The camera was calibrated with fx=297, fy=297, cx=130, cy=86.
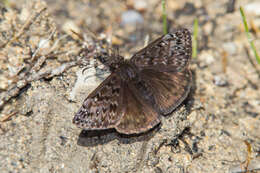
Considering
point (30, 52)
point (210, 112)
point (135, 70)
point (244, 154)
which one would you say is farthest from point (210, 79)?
point (30, 52)

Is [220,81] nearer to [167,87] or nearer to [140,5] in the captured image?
[167,87]

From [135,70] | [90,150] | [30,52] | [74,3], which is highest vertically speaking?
[74,3]

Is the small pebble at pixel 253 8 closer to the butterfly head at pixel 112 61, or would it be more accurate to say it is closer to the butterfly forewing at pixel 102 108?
the butterfly head at pixel 112 61

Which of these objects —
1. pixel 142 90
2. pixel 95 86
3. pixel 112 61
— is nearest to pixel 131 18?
pixel 112 61

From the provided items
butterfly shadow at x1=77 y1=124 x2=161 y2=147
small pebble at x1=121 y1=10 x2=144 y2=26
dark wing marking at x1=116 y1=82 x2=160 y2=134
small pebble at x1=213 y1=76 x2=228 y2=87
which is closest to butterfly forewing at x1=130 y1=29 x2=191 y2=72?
dark wing marking at x1=116 y1=82 x2=160 y2=134

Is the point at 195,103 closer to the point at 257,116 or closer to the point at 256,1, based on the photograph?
the point at 257,116

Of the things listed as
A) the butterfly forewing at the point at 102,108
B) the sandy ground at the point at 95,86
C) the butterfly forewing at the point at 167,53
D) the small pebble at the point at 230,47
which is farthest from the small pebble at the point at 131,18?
the butterfly forewing at the point at 102,108

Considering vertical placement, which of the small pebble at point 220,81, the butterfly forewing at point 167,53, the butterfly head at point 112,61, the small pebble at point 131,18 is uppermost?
the small pebble at point 131,18
